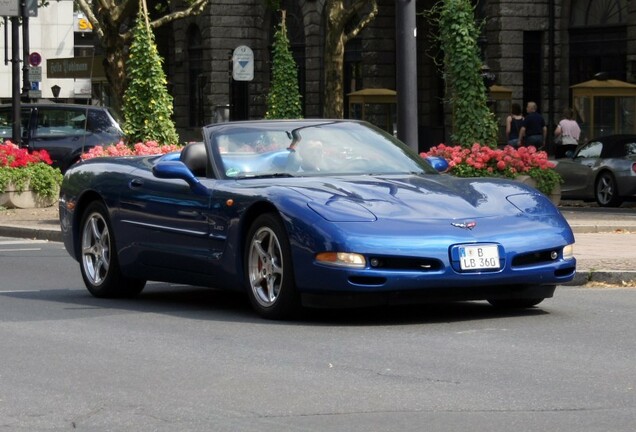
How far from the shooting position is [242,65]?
114 ft

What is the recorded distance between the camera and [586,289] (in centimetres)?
1292

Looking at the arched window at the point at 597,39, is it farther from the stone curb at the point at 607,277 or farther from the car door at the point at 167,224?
the car door at the point at 167,224

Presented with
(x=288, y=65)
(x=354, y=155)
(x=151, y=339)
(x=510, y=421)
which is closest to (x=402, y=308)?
(x=354, y=155)

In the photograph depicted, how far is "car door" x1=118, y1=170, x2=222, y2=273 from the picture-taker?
37.1 ft

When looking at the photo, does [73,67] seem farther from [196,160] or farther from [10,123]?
[196,160]

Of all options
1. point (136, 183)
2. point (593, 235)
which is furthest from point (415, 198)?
point (593, 235)

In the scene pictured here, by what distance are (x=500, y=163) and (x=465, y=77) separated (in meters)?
2.70

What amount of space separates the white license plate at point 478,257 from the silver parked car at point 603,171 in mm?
18869

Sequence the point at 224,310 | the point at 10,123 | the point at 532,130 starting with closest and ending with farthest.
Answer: the point at 224,310
the point at 10,123
the point at 532,130

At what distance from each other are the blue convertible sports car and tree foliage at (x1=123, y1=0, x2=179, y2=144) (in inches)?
478

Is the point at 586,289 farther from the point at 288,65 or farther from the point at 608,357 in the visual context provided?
the point at 288,65

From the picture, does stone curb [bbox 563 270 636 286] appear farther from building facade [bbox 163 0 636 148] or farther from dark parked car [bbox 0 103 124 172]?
building facade [bbox 163 0 636 148]

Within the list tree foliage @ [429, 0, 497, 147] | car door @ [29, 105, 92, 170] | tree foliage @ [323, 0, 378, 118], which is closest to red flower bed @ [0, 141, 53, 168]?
car door @ [29, 105, 92, 170]

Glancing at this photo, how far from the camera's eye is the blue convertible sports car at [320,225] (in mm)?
10047
